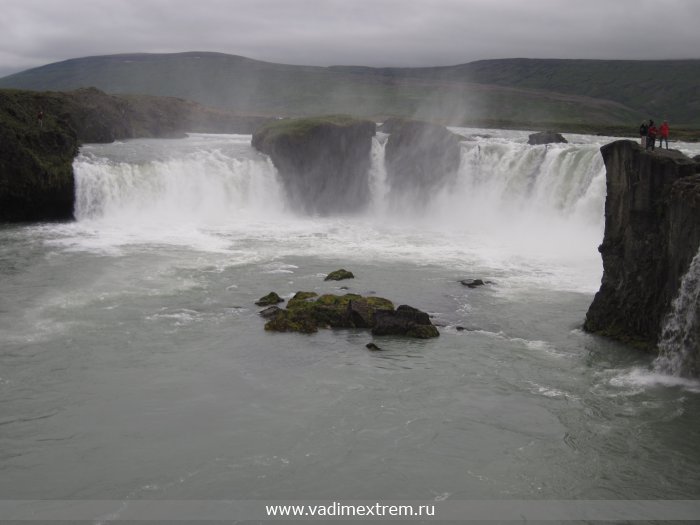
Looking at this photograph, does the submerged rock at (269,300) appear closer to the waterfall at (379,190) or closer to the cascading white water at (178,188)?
the cascading white water at (178,188)

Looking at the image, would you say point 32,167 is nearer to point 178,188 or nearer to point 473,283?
point 178,188

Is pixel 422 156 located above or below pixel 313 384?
above

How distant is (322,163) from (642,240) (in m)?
31.1

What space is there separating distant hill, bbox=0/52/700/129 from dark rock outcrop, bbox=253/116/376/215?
84.7 metres

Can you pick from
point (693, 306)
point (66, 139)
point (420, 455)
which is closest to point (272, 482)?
point (420, 455)

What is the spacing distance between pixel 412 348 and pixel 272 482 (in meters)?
8.37

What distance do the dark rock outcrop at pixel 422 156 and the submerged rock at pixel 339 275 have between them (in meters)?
22.3

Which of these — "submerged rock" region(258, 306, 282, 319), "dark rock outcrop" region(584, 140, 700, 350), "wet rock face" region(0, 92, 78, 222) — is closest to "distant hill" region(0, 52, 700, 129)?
"wet rock face" region(0, 92, 78, 222)

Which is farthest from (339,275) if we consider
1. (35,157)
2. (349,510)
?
(35,157)

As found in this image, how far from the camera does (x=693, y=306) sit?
61.1ft

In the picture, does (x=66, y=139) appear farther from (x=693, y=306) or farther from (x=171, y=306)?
(x=693, y=306)

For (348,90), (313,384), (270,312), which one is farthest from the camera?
(348,90)

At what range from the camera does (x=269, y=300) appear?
24.8 metres

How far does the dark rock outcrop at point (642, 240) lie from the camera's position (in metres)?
20.0
